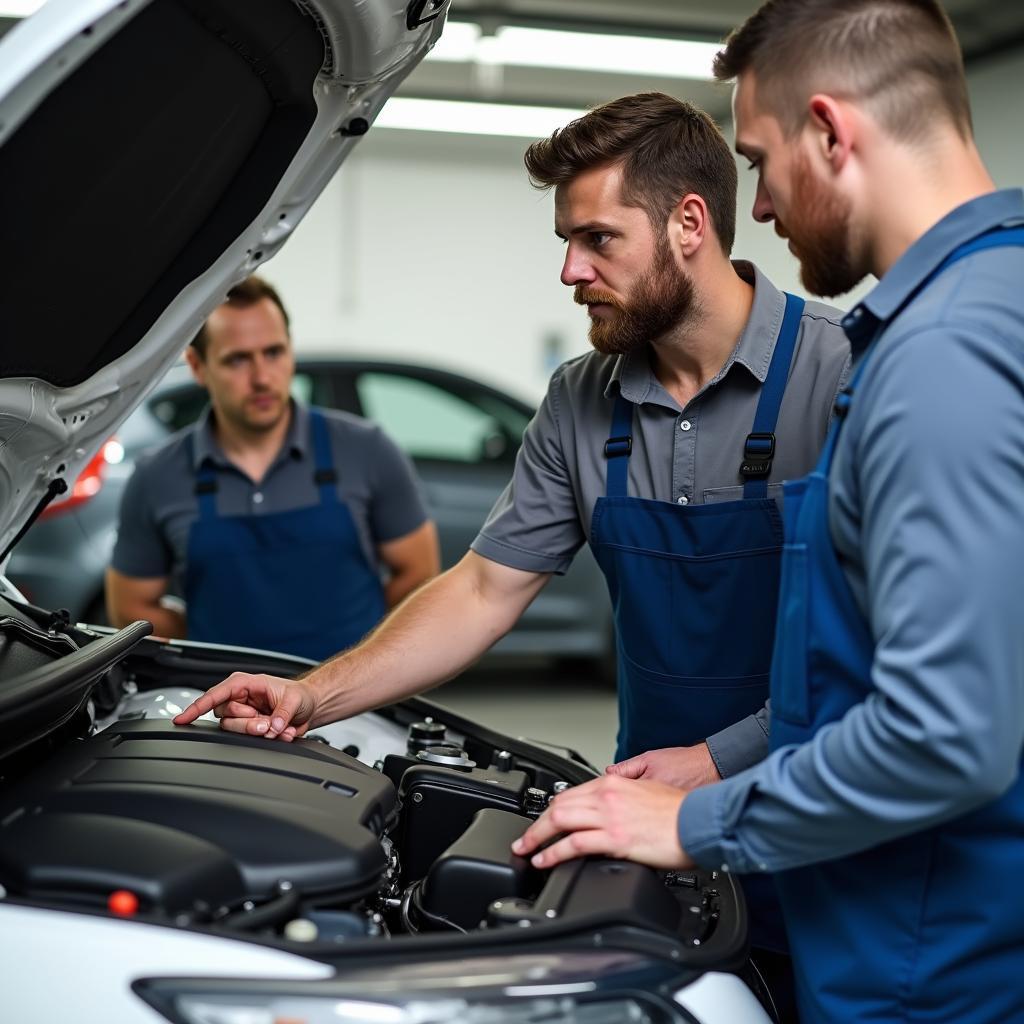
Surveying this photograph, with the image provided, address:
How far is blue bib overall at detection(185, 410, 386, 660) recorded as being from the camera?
2.71 metres

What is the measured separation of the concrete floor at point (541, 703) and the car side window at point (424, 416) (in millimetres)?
1040

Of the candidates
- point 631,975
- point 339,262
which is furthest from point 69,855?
point 339,262

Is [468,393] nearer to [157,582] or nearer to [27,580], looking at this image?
[27,580]

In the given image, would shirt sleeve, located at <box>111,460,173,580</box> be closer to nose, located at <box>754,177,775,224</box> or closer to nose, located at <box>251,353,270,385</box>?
nose, located at <box>251,353,270,385</box>

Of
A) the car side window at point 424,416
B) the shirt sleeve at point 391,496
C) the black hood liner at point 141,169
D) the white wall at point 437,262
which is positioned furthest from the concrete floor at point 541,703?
the white wall at point 437,262

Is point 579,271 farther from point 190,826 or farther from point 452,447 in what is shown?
point 452,447

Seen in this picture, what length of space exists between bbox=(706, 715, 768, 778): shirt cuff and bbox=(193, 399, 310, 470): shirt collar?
1544mm

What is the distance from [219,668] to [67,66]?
1.01 meters

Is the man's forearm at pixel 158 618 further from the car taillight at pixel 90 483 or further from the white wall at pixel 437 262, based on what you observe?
the white wall at pixel 437 262

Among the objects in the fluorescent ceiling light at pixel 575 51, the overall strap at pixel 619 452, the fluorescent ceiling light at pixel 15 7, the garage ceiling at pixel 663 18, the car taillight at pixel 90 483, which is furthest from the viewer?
the fluorescent ceiling light at pixel 575 51

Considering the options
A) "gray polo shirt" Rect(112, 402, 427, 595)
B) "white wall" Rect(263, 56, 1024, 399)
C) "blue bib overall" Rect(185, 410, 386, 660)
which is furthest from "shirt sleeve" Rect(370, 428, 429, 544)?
"white wall" Rect(263, 56, 1024, 399)

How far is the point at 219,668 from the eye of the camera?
1.84 metres

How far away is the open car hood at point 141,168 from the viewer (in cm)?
117

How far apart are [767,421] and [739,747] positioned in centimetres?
45
